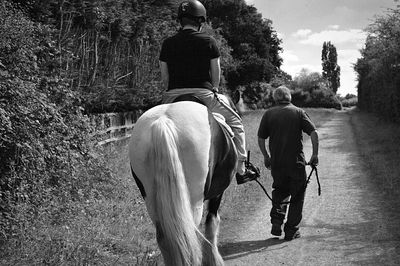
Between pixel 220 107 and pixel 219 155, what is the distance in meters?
0.62

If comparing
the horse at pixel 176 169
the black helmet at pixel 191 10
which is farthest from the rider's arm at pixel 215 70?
the horse at pixel 176 169

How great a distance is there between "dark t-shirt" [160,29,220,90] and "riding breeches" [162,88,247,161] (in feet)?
0.29

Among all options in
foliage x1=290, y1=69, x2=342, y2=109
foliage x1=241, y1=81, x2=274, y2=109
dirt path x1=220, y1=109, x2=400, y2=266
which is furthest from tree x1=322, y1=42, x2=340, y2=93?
dirt path x1=220, y1=109, x2=400, y2=266

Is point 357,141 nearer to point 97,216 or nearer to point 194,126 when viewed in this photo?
point 97,216

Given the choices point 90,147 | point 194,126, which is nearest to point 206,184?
point 194,126

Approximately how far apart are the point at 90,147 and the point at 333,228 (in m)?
4.32

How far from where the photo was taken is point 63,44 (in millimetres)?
10008

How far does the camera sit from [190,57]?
4582 mm

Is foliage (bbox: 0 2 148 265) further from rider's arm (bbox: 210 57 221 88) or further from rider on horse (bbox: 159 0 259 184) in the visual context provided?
rider's arm (bbox: 210 57 221 88)

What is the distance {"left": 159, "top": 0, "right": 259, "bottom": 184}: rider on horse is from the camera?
457 centimetres

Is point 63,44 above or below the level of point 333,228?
above

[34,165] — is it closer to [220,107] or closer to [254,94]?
[220,107]

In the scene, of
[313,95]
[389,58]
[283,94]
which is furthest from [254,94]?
[283,94]

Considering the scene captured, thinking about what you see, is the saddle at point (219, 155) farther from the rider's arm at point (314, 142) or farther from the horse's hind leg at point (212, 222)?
the rider's arm at point (314, 142)
